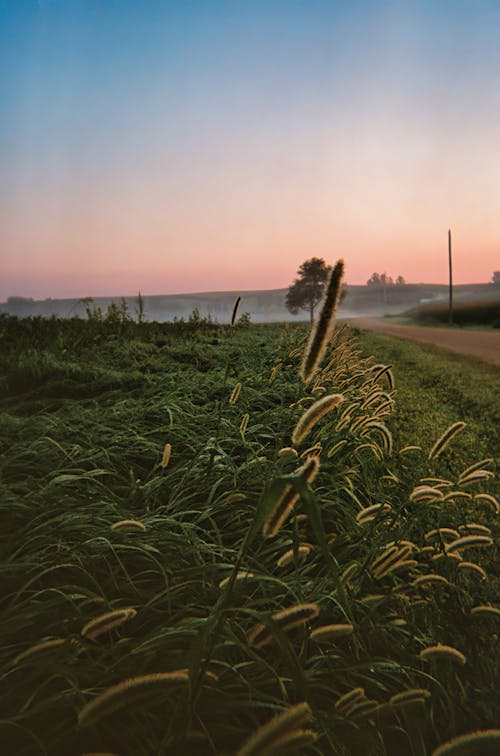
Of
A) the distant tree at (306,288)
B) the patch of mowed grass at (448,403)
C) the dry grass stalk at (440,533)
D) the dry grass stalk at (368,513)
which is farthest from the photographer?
the distant tree at (306,288)

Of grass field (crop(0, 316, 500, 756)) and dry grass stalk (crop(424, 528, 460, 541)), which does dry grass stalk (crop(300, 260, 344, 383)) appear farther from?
dry grass stalk (crop(424, 528, 460, 541))

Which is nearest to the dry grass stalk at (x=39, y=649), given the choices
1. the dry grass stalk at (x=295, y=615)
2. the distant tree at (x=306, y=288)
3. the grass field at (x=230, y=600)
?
the grass field at (x=230, y=600)

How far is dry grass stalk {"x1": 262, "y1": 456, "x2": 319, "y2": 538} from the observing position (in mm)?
917

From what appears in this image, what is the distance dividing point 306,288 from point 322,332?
61.6 metres

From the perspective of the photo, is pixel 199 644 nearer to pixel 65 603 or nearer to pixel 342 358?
pixel 65 603

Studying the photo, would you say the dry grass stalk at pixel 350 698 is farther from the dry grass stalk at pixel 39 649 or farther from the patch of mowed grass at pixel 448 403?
the patch of mowed grass at pixel 448 403

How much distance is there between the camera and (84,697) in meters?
1.31

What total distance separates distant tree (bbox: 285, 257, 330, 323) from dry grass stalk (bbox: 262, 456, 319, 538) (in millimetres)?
56159

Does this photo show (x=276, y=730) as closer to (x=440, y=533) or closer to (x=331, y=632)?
(x=331, y=632)

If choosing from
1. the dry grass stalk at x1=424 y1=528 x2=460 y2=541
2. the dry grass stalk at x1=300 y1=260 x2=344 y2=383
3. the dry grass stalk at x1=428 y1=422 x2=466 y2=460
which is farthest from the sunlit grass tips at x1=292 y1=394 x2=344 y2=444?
the dry grass stalk at x1=424 y1=528 x2=460 y2=541

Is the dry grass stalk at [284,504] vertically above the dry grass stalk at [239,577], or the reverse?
the dry grass stalk at [284,504]

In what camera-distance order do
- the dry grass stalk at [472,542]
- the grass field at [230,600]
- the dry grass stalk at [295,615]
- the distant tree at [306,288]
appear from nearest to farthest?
1. the dry grass stalk at [295,615]
2. the grass field at [230,600]
3. the dry grass stalk at [472,542]
4. the distant tree at [306,288]

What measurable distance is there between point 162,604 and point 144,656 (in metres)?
0.33

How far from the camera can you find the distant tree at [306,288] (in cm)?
5706
